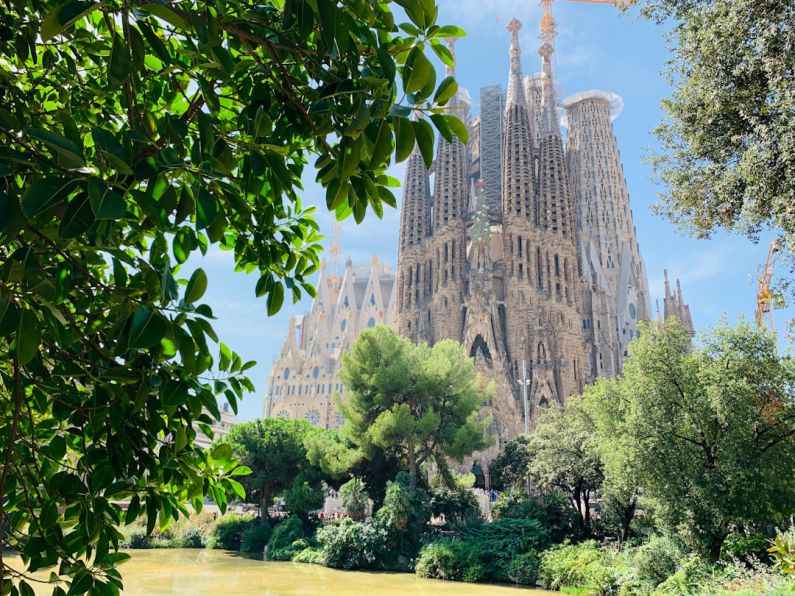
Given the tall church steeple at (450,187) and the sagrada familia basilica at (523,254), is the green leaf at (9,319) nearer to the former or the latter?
the sagrada familia basilica at (523,254)

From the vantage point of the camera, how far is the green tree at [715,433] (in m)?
12.7

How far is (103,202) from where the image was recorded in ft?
4.84

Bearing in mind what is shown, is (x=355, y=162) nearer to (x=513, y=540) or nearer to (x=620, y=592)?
(x=620, y=592)

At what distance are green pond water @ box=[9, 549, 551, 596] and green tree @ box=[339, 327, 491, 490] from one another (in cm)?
499

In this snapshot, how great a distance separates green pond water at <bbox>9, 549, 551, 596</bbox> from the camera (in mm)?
16594

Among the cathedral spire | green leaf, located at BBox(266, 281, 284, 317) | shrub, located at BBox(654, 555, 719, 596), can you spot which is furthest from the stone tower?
green leaf, located at BBox(266, 281, 284, 317)

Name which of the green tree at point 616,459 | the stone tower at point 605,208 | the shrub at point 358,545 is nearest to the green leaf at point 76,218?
the green tree at point 616,459

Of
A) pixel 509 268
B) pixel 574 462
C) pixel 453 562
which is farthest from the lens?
pixel 509 268

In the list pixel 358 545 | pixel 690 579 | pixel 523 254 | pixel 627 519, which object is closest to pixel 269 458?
pixel 358 545

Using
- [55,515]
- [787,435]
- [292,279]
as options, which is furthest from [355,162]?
[787,435]

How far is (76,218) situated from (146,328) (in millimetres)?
336

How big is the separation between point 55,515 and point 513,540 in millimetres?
19730

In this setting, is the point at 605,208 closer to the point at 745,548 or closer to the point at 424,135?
the point at 745,548

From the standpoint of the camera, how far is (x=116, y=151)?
1.59 m
